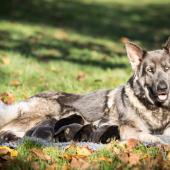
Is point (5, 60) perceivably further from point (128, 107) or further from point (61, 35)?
point (61, 35)

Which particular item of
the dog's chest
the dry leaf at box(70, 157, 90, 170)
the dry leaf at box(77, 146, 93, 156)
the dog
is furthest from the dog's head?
the dry leaf at box(70, 157, 90, 170)

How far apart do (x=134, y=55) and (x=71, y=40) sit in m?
10.2

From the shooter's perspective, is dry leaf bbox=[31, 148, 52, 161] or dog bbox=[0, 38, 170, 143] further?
dog bbox=[0, 38, 170, 143]

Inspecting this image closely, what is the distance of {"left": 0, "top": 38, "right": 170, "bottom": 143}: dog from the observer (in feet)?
29.6

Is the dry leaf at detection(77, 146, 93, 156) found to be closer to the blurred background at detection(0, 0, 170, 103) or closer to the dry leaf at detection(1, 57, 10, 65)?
the blurred background at detection(0, 0, 170, 103)

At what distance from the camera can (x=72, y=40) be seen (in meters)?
19.6

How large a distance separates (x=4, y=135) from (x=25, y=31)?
11.7m

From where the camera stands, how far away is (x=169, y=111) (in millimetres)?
9211

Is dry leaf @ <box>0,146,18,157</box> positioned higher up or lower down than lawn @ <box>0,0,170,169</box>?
lower down

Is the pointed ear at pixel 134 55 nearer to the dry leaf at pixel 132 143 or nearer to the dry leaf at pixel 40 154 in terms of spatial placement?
the dry leaf at pixel 132 143

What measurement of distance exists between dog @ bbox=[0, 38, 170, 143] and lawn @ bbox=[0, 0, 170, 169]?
1533mm

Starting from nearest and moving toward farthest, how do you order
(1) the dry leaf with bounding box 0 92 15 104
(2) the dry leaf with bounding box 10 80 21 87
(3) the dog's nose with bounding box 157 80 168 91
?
(3) the dog's nose with bounding box 157 80 168 91 < (1) the dry leaf with bounding box 0 92 15 104 < (2) the dry leaf with bounding box 10 80 21 87

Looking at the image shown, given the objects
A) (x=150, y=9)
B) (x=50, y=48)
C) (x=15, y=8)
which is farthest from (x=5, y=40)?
(x=150, y=9)

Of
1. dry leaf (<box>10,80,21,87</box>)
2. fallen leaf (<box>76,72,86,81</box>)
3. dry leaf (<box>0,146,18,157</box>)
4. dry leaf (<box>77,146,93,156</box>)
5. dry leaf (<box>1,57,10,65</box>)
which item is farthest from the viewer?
dry leaf (<box>1,57,10,65</box>)
